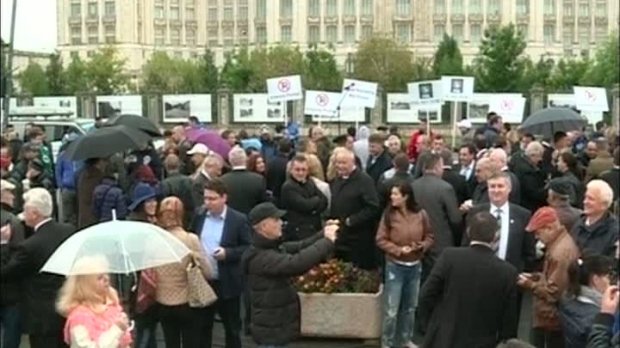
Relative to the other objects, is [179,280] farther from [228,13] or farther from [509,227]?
[228,13]

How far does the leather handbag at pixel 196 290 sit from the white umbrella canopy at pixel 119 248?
3.42 ft

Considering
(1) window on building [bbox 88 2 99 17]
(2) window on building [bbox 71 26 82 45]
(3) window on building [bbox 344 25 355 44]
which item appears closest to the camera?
(1) window on building [bbox 88 2 99 17]

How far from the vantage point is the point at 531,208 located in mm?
12508

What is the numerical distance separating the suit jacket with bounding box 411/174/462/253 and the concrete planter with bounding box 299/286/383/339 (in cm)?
88

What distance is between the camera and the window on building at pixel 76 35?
88175mm

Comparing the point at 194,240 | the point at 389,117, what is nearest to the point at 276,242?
the point at 194,240

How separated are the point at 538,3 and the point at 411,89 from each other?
72862mm

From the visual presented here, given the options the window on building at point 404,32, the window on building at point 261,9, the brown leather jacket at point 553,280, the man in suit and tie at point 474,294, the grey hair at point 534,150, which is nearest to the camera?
the man in suit and tie at point 474,294

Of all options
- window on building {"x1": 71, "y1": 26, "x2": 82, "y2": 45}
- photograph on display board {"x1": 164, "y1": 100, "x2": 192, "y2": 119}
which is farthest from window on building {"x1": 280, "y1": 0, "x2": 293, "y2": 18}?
photograph on display board {"x1": 164, "y1": 100, "x2": 192, "y2": 119}

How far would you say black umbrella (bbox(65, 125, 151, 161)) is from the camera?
1158 centimetres

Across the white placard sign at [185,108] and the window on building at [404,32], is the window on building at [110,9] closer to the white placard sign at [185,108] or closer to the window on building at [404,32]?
the window on building at [404,32]

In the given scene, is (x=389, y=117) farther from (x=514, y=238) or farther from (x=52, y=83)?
(x=514, y=238)

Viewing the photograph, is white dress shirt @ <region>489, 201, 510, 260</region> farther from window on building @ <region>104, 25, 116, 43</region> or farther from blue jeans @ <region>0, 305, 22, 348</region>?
window on building @ <region>104, 25, 116, 43</region>

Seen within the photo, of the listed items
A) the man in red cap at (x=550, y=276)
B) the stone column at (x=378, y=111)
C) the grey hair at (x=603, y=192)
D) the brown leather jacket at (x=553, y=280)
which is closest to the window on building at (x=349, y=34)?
the stone column at (x=378, y=111)
